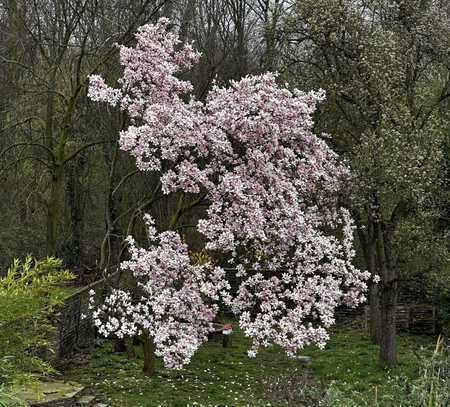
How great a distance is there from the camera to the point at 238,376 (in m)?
13.2

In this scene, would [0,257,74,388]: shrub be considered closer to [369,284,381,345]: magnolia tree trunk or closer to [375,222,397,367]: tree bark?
[375,222,397,367]: tree bark

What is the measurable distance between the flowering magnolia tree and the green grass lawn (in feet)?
3.80

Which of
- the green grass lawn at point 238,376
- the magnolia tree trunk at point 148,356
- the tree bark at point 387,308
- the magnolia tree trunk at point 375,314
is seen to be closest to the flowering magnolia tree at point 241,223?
the green grass lawn at point 238,376

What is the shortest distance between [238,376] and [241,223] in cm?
521

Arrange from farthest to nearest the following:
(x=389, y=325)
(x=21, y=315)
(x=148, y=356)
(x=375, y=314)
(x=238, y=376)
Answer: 1. (x=375, y=314)
2. (x=389, y=325)
3. (x=238, y=376)
4. (x=148, y=356)
5. (x=21, y=315)

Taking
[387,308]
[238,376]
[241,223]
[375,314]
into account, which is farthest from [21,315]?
[375,314]

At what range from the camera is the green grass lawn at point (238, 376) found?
10.5m

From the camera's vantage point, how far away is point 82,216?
2088 centimetres

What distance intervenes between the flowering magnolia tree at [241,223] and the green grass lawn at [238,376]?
116 cm

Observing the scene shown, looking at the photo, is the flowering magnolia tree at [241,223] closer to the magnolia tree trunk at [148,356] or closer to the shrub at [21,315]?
the shrub at [21,315]

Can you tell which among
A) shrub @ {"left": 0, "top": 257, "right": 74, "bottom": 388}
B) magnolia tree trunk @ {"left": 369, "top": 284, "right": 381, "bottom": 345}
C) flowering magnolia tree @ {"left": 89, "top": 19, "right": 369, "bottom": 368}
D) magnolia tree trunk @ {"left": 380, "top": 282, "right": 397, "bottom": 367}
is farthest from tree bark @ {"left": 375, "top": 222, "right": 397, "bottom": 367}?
shrub @ {"left": 0, "top": 257, "right": 74, "bottom": 388}

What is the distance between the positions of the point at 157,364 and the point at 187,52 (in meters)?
6.82

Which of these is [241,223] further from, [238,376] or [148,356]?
[238,376]

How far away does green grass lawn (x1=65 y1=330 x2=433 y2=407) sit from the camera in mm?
10477
